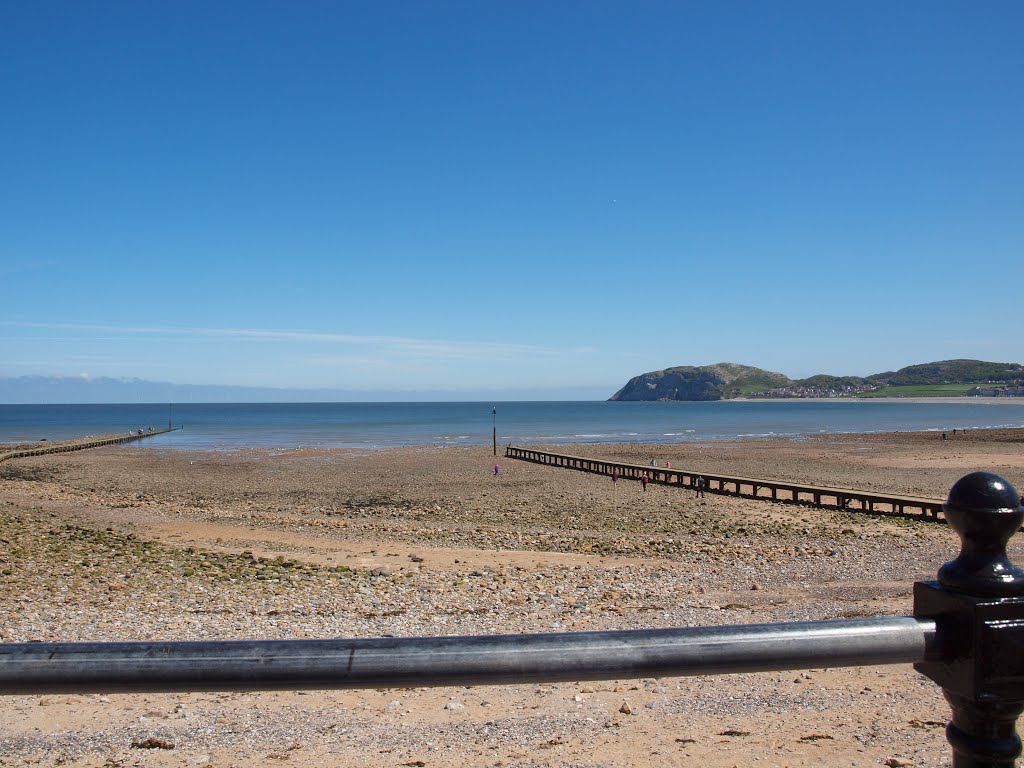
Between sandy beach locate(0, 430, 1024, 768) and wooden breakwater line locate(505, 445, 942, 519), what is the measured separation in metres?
→ 1.05

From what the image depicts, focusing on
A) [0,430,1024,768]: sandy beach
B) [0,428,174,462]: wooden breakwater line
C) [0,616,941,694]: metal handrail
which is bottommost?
[0,428,174,462]: wooden breakwater line

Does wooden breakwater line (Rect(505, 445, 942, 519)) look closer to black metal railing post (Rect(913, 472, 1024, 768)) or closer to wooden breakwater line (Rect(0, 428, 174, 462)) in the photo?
black metal railing post (Rect(913, 472, 1024, 768))

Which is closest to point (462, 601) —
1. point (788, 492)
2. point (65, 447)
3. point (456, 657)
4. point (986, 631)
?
point (456, 657)

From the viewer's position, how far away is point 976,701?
149cm

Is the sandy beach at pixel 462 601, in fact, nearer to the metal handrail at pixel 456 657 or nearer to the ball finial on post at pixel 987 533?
the metal handrail at pixel 456 657

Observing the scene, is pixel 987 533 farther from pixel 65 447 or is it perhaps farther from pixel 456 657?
pixel 65 447

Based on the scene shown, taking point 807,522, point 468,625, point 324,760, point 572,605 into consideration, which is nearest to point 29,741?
point 324,760

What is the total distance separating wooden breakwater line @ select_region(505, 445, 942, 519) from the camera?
22.7 meters

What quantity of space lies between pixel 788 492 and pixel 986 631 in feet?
101

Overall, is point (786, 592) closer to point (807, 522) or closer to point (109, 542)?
point (807, 522)

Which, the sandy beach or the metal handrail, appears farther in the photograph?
the sandy beach

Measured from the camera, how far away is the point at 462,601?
1097 cm

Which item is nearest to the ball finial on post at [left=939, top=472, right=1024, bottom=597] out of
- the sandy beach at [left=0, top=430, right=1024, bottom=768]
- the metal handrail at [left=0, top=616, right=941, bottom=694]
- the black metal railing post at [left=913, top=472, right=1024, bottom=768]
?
the black metal railing post at [left=913, top=472, right=1024, bottom=768]

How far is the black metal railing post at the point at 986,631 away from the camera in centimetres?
149
